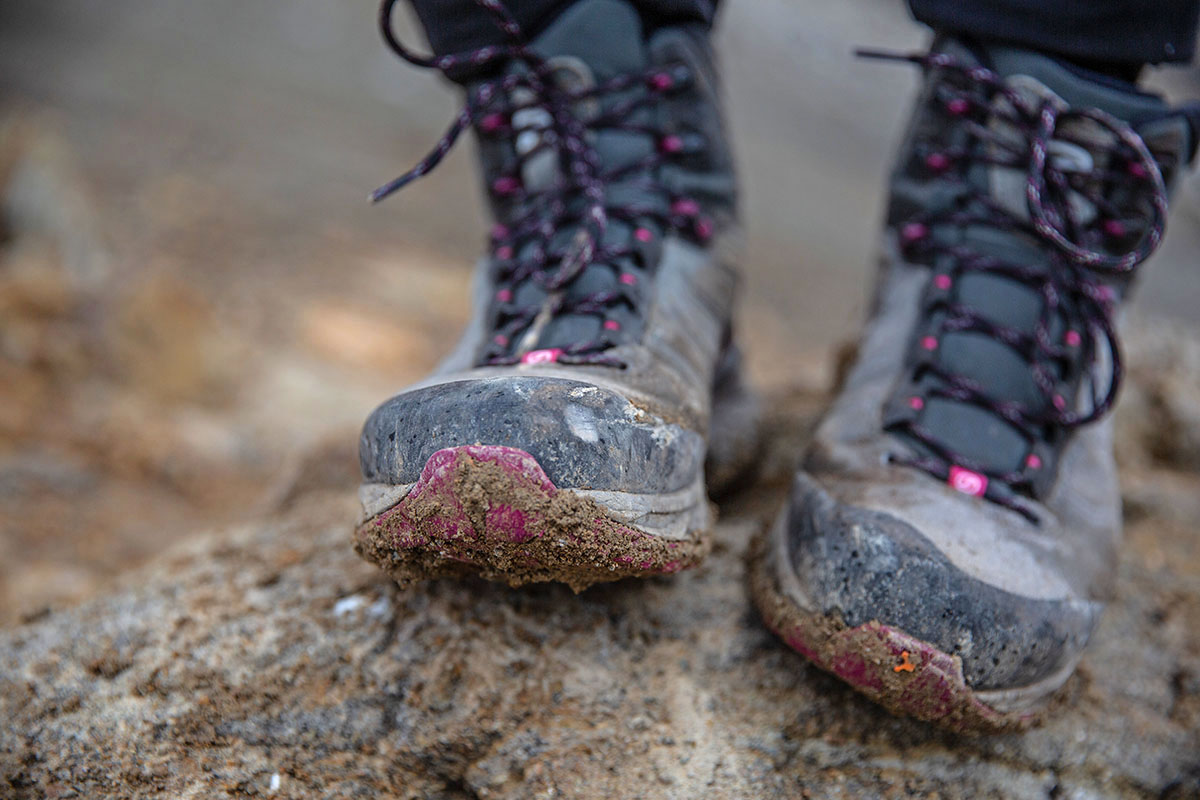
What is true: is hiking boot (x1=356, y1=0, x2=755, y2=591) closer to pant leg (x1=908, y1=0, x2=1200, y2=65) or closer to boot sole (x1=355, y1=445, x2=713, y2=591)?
boot sole (x1=355, y1=445, x2=713, y2=591)

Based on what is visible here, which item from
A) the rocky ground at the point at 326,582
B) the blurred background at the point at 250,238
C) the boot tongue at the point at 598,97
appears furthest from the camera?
the blurred background at the point at 250,238

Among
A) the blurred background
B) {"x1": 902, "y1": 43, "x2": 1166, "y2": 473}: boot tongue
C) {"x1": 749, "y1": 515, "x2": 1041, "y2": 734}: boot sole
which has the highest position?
{"x1": 902, "y1": 43, "x2": 1166, "y2": 473}: boot tongue

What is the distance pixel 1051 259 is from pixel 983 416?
0.24m

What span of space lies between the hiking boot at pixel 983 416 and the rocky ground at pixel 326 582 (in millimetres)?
137

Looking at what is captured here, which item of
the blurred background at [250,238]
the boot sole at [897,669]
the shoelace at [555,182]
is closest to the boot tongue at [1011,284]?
the boot sole at [897,669]

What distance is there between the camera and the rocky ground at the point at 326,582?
3.10ft

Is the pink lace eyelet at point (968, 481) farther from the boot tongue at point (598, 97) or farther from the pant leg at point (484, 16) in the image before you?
the pant leg at point (484, 16)

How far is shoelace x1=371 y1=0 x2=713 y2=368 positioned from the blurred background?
2.20 feet

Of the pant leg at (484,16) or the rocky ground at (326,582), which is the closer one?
the rocky ground at (326,582)

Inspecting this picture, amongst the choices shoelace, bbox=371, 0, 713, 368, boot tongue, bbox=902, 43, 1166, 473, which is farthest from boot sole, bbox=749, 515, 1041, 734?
shoelace, bbox=371, 0, 713, 368

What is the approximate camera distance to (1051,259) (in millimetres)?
1138

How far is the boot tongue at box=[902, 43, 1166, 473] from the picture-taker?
3.45 feet

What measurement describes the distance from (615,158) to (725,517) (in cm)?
56

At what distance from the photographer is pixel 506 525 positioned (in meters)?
0.79
